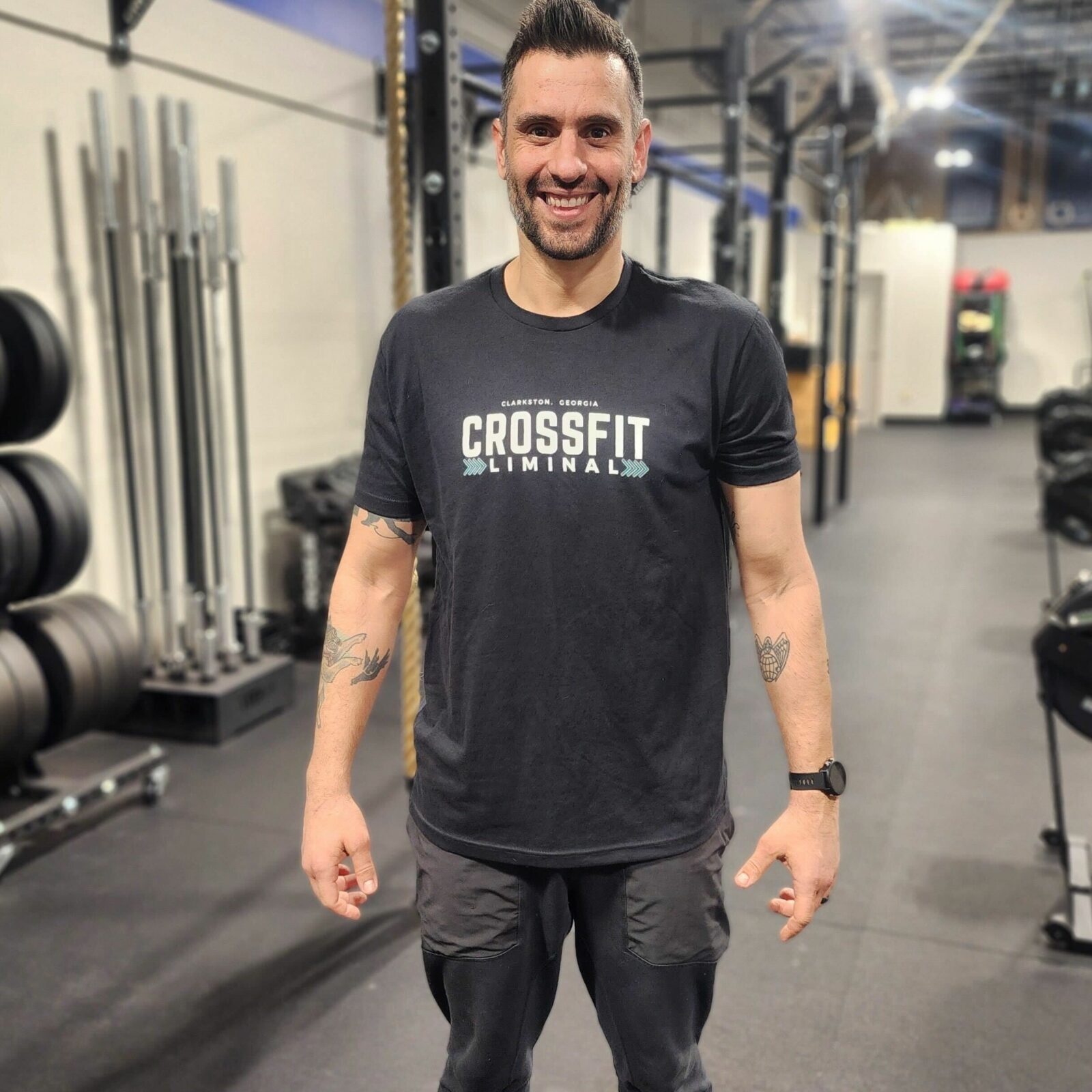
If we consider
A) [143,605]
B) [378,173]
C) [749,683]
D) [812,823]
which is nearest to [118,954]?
[143,605]

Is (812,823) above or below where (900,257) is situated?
below

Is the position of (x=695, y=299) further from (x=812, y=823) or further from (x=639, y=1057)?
(x=639, y=1057)

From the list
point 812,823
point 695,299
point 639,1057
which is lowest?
point 639,1057

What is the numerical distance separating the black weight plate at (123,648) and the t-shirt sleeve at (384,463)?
6.34 feet

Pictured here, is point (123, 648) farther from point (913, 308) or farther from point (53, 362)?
point (913, 308)

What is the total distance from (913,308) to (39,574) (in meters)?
12.5

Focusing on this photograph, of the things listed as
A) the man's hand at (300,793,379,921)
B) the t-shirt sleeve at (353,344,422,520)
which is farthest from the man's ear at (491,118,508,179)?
the man's hand at (300,793,379,921)

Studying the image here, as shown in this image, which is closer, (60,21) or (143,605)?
(60,21)

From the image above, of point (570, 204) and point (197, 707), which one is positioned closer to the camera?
point (570, 204)

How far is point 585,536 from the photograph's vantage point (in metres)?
1.07

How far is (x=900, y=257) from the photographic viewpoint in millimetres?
13336

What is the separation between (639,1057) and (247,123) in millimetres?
3694

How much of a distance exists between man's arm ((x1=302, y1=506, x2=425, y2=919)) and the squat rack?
0.70 m

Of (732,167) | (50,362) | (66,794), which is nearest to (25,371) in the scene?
(50,362)
